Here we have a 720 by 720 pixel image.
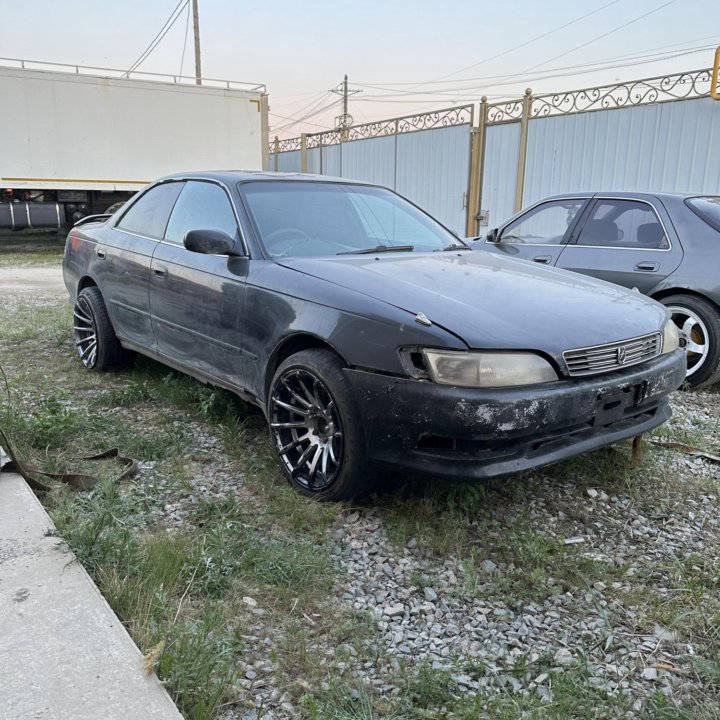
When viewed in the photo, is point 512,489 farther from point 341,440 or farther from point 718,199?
point 718,199

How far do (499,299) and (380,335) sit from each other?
63 centimetres

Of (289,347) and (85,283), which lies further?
(85,283)

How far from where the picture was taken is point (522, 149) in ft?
42.2

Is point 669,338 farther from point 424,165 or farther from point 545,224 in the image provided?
point 424,165

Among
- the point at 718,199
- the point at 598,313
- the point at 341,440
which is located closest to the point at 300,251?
the point at 341,440

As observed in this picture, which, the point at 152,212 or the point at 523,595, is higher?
the point at 152,212

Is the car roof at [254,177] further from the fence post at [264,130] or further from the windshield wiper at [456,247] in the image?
the fence post at [264,130]

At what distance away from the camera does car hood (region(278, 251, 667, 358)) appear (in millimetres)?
2789

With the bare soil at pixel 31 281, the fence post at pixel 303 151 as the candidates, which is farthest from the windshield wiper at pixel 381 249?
the fence post at pixel 303 151

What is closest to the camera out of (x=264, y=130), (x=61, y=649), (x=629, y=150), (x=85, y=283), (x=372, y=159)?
(x=61, y=649)

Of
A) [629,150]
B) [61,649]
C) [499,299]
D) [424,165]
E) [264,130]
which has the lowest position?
[61,649]

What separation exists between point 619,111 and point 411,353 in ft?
33.6

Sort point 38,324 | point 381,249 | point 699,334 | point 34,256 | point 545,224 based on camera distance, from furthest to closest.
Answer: point 34,256 → point 38,324 → point 545,224 → point 699,334 → point 381,249

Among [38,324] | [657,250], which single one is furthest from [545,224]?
[38,324]
